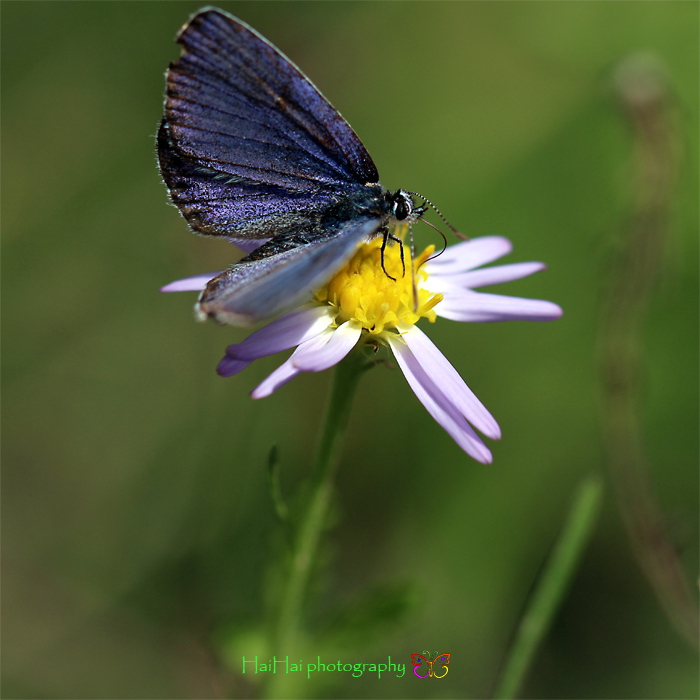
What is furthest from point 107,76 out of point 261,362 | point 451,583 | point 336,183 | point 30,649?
point 451,583

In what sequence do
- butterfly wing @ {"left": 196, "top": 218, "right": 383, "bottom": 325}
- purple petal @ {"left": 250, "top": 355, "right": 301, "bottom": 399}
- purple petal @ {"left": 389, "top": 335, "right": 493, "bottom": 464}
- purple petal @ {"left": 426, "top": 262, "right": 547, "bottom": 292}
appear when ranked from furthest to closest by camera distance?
1. purple petal @ {"left": 426, "top": 262, "right": 547, "bottom": 292}
2. purple petal @ {"left": 389, "top": 335, "right": 493, "bottom": 464}
3. purple petal @ {"left": 250, "top": 355, "right": 301, "bottom": 399}
4. butterfly wing @ {"left": 196, "top": 218, "right": 383, "bottom": 325}

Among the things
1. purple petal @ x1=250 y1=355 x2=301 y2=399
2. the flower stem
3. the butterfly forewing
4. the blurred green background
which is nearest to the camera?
purple petal @ x1=250 y1=355 x2=301 y2=399

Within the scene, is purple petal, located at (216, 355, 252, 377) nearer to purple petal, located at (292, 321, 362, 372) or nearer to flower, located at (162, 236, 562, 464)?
flower, located at (162, 236, 562, 464)

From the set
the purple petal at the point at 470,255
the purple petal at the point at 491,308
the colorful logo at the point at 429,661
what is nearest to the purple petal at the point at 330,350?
the purple petal at the point at 491,308

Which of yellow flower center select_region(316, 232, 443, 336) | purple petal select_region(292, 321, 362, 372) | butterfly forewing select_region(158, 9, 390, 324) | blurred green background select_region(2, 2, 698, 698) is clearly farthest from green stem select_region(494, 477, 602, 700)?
butterfly forewing select_region(158, 9, 390, 324)

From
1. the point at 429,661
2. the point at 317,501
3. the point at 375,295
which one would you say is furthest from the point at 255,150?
the point at 429,661

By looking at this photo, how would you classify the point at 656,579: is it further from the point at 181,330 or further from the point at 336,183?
the point at 181,330
